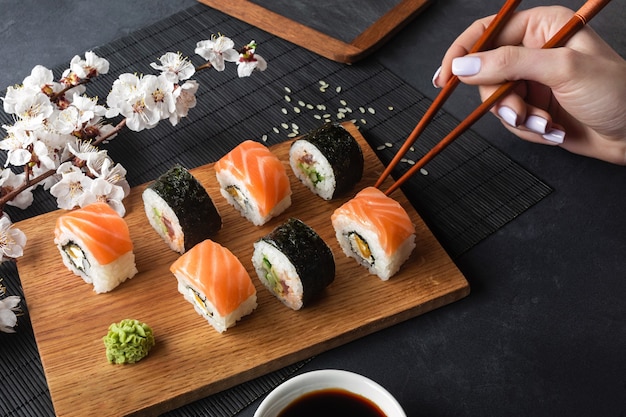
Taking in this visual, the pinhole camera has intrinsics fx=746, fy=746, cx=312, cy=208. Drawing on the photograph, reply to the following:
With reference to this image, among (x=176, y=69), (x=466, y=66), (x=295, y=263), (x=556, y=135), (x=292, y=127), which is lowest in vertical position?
(x=292, y=127)

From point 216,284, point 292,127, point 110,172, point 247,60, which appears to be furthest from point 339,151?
point 110,172

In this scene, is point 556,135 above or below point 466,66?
below

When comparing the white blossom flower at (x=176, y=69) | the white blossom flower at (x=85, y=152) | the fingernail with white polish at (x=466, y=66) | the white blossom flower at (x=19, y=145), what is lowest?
the white blossom flower at (x=85, y=152)

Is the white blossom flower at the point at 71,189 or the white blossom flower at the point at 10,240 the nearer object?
the white blossom flower at the point at 10,240

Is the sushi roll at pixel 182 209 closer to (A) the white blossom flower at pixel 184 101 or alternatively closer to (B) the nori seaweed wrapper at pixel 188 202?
(B) the nori seaweed wrapper at pixel 188 202

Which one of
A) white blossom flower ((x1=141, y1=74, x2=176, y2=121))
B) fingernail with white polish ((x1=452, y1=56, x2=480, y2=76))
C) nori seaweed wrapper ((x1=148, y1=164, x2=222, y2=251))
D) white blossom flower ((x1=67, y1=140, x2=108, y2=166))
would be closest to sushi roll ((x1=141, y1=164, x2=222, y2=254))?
nori seaweed wrapper ((x1=148, y1=164, x2=222, y2=251))

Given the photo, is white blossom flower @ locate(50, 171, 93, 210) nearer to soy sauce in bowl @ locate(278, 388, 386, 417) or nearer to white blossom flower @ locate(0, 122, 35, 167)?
white blossom flower @ locate(0, 122, 35, 167)

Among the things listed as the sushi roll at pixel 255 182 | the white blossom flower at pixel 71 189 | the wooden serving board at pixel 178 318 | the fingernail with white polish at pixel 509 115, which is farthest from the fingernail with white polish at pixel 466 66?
the white blossom flower at pixel 71 189

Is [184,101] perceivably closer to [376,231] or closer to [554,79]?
[376,231]
